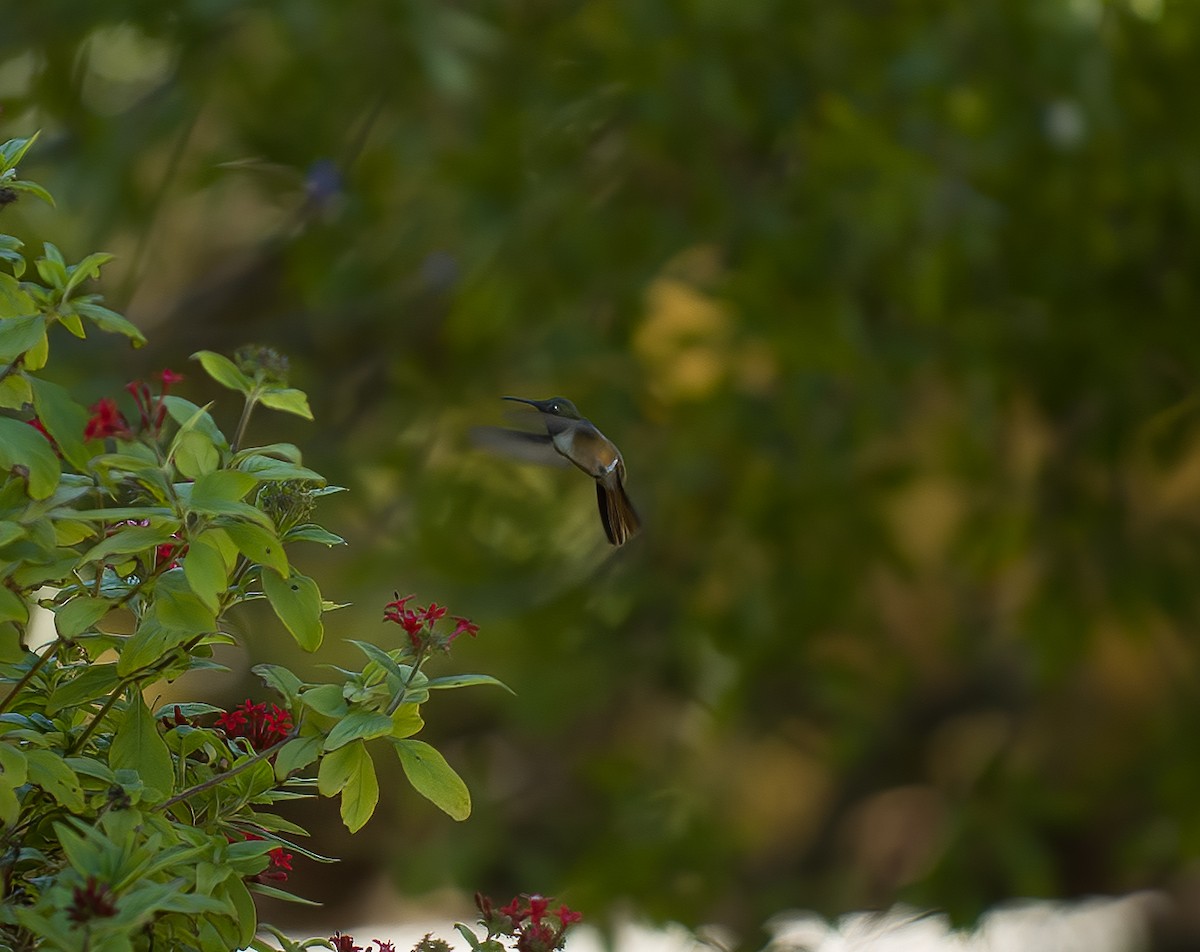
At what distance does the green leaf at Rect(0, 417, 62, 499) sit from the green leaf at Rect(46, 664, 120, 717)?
149 mm

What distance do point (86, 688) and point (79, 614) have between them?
74mm

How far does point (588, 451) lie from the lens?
1.19 meters

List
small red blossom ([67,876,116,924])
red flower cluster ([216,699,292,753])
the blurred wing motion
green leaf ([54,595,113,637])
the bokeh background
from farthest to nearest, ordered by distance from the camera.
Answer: the bokeh background, the blurred wing motion, red flower cluster ([216,699,292,753]), green leaf ([54,595,113,637]), small red blossom ([67,876,116,924])

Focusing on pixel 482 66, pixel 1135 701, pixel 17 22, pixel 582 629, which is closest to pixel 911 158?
pixel 482 66

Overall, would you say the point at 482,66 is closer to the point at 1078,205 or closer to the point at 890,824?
the point at 1078,205

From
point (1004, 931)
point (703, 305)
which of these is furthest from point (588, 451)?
point (1004, 931)

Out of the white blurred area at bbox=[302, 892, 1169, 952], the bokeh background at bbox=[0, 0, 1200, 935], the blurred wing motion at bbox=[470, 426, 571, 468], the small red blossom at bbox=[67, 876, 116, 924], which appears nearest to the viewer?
the small red blossom at bbox=[67, 876, 116, 924]

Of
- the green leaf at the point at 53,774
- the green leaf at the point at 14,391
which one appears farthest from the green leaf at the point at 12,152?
the green leaf at the point at 53,774

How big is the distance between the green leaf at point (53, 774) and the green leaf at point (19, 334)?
0.20 m

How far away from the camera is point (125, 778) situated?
0.72 meters

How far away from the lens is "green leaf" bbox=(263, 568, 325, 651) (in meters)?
0.72

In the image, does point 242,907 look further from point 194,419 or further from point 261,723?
point 194,419

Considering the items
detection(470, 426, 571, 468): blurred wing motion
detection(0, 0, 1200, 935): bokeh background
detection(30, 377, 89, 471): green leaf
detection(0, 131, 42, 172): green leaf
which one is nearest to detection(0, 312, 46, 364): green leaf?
detection(30, 377, 89, 471): green leaf

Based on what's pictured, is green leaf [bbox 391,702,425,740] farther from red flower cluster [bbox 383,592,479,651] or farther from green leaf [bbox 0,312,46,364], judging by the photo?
green leaf [bbox 0,312,46,364]
